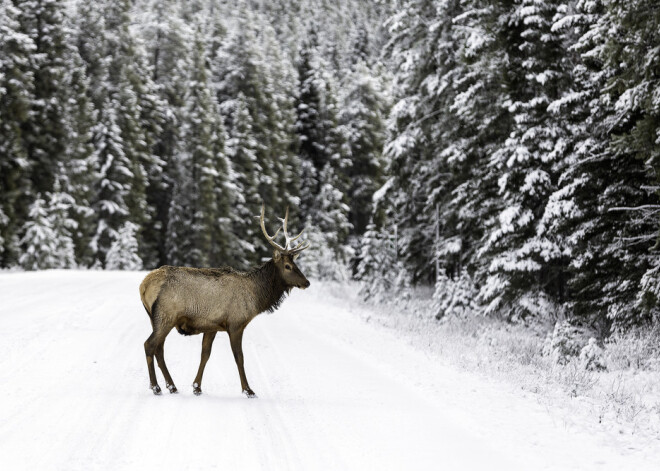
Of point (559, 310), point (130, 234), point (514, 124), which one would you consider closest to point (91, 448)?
point (559, 310)

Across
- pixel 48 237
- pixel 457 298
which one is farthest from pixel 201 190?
pixel 457 298

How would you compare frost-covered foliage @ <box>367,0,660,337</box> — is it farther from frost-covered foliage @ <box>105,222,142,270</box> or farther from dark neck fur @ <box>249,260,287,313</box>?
frost-covered foliage @ <box>105,222,142,270</box>

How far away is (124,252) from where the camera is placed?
34.2 m

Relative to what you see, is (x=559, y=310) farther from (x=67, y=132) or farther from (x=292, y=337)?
(x=67, y=132)

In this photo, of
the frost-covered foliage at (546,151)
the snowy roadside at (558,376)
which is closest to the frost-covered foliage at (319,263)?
the frost-covered foliage at (546,151)

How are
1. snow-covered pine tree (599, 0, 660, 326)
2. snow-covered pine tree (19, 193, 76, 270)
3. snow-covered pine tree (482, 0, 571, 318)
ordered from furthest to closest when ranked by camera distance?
snow-covered pine tree (19, 193, 76, 270), snow-covered pine tree (482, 0, 571, 318), snow-covered pine tree (599, 0, 660, 326)

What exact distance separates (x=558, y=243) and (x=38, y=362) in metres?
11.2

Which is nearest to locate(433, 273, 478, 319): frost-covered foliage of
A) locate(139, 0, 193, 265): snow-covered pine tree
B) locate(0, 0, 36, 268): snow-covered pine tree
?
locate(0, 0, 36, 268): snow-covered pine tree

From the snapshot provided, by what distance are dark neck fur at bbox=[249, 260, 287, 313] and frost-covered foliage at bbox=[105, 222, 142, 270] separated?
27.8m

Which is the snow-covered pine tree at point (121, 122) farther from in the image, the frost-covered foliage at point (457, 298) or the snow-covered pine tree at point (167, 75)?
the frost-covered foliage at point (457, 298)

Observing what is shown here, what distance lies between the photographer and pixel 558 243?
14609 millimetres

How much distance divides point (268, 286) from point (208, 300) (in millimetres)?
818

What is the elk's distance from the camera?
736 centimetres

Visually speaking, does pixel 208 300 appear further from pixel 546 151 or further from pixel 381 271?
pixel 381 271
